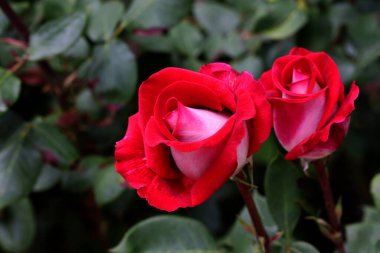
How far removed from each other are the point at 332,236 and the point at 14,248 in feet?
2.04

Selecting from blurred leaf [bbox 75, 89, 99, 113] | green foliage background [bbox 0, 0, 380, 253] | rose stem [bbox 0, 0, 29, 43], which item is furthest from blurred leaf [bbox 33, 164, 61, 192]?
rose stem [bbox 0, 0, 29, 43]

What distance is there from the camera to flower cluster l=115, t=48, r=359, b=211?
0.52 meters

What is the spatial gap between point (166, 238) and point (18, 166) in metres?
0.30

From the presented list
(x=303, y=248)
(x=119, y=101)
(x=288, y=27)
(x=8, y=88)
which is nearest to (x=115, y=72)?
(x=119, y=101)

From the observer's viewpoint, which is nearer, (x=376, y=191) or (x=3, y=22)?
(x=376, y=191)

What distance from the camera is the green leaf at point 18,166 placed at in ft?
2.99

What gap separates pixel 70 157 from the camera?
98cm

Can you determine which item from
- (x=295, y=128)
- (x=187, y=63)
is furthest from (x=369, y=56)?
(x=295, y=128)

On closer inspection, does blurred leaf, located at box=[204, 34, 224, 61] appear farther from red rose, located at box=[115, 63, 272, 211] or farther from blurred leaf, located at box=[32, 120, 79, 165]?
red rose, located at box=[115, 63, 272, 211]

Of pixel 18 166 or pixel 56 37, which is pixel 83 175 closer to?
pixel 18 166

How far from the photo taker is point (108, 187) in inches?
38.1

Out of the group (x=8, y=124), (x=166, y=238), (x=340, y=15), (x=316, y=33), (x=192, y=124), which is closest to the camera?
(x=192, y=124)

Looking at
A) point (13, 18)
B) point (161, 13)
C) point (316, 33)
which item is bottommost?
point (316, 33)

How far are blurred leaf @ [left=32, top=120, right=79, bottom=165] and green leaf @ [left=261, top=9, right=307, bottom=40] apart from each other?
15.6 inches
